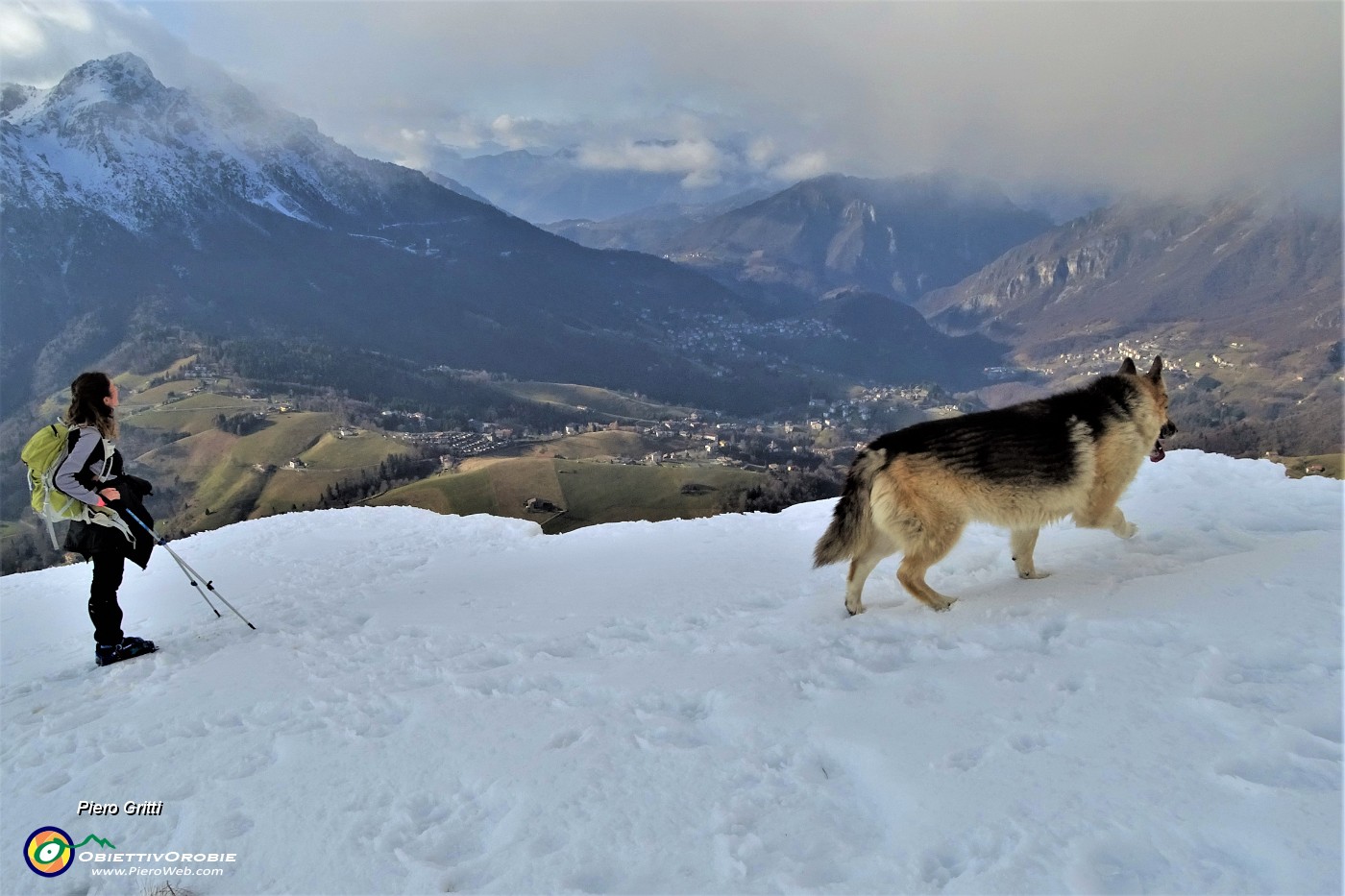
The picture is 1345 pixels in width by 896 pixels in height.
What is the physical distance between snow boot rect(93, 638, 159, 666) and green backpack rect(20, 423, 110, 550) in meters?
1.49

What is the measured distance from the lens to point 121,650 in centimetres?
744

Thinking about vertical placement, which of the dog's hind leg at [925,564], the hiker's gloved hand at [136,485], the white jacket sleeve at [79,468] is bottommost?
the dog's hind leg at [925,564]

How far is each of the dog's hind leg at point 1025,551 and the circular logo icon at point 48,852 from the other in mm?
8095

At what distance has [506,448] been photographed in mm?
104438

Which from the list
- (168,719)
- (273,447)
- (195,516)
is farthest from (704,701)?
(273,447)

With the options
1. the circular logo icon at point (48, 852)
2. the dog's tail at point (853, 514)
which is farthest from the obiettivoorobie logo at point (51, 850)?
the dog's tail at point (853, 514)

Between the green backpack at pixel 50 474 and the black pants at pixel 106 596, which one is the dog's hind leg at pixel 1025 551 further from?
the green backpack at pixel 50 474

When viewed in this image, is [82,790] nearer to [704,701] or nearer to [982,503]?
[704,701]

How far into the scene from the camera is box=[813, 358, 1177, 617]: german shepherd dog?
20.4 ft

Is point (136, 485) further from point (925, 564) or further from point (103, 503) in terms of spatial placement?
point (925, 564)

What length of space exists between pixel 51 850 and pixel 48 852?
16 millimetres

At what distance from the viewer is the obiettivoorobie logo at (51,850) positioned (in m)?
3.94

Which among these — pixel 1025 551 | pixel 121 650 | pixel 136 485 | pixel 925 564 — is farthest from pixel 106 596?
pixel 1025 551

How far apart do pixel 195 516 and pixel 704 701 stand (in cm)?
9386
